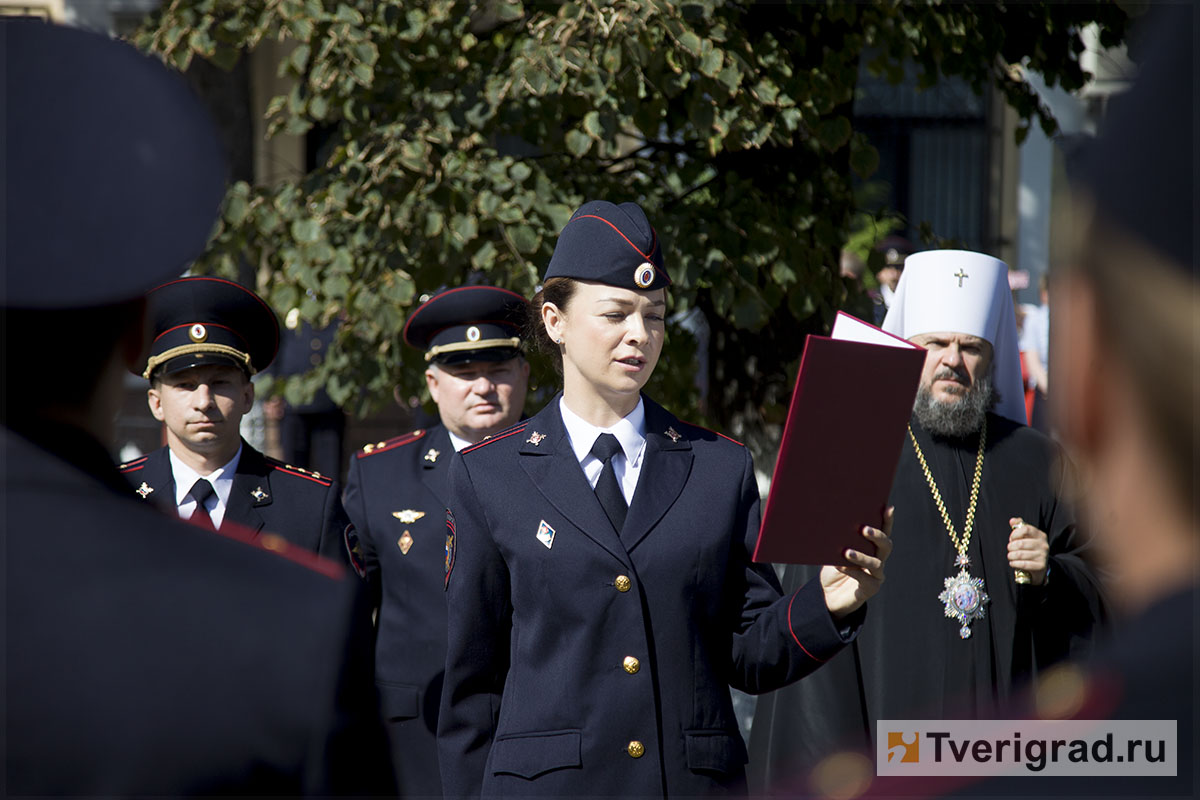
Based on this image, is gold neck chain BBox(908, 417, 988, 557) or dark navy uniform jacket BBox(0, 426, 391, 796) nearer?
dark navy uniform jacket BBox(0, 426, 391, 796)

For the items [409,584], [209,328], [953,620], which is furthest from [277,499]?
[953,620]

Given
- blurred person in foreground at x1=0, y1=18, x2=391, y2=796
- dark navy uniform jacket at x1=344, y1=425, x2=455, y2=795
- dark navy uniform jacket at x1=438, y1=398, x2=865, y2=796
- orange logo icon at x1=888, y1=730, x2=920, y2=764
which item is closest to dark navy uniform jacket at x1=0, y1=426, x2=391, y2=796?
blurred person in foreground at x1=0, y1=18, x2=391, y2=796

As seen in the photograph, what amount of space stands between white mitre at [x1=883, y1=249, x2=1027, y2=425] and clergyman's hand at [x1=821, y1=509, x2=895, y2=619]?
1.75 metres

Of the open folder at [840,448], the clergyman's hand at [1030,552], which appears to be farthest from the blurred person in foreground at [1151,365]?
the clergyman's hand at [1030,552]

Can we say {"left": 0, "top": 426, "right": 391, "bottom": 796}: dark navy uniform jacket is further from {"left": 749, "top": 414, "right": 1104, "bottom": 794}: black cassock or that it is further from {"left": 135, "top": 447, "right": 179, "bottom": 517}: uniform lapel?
{"left": 749, "top": 414, "right": 1104, "bottom": 794}: black cassock

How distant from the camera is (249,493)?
410 cm

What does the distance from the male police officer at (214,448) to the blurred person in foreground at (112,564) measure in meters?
2.76

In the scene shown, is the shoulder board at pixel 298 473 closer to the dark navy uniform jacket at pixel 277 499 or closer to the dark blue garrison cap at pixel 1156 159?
the dark navy uniform jacket at pixel 277 499

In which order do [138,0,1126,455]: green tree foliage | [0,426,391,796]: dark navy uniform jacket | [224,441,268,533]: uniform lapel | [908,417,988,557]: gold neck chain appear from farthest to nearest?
[138,0,1126,455]: green tree foliage, [908,417,988,557]: gold neck chain, [224,441,268,533]: uniform lapel, [0,426,391,796]: dark navy uniform jacket

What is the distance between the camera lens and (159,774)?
1.23 metres

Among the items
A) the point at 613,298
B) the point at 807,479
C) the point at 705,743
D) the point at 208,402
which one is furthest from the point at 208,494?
the point at 807,479

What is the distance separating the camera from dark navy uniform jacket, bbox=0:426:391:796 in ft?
4.04

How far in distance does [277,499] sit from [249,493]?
9 cm

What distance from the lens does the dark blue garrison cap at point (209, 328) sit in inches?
162
